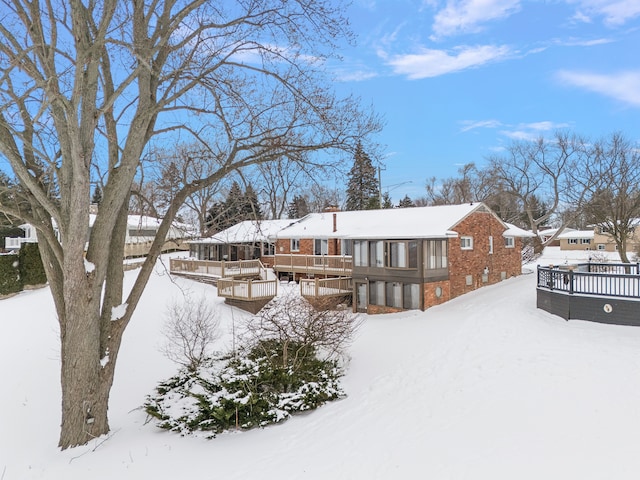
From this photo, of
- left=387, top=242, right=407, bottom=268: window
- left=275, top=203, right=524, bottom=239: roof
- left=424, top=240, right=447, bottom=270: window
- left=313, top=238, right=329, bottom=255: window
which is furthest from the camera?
left=313, top=238, right=329, bottom=255: window

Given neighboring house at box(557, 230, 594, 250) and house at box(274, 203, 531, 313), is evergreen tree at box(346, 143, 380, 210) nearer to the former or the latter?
house at box(274, 203, 531, 313)

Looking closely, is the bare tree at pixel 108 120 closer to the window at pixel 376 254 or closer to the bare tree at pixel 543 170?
the window at pixel 376 254

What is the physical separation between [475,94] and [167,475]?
53.6 feet

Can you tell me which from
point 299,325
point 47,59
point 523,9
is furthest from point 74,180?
point 523,9

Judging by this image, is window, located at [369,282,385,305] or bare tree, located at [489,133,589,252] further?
bare tree, located at [489,133,589,252]

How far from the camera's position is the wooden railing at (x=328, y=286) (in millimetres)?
19812

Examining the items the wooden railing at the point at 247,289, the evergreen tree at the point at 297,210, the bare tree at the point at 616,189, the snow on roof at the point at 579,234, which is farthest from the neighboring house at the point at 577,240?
the wooden railing at the point at 247,289

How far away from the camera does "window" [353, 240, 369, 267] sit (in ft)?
64.7

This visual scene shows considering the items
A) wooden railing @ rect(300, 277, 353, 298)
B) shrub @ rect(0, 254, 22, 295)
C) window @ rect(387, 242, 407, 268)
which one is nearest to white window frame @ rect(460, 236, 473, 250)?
window @ rect(387, 242, 407, 268)

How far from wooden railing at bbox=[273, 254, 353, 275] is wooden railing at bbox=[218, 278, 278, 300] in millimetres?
3738

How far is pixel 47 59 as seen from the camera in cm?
669

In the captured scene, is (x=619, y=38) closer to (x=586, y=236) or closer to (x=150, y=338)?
(x=150, y=338)

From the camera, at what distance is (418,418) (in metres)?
7.78

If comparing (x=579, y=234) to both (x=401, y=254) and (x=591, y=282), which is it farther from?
(x=591, y=282)
